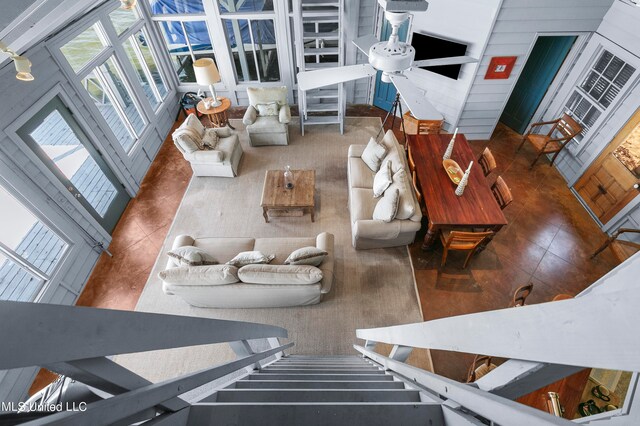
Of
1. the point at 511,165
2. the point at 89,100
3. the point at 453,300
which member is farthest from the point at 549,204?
the point at 89,100

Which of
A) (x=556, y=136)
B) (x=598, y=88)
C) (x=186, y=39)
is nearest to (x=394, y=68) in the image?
(x=598, y=88)

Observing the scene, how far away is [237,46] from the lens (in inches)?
246

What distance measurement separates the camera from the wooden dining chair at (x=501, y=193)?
398 centimetres

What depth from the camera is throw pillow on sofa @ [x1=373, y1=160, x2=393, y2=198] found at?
4143 mm

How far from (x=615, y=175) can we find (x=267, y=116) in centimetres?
558

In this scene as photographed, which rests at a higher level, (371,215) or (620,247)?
(371,215)

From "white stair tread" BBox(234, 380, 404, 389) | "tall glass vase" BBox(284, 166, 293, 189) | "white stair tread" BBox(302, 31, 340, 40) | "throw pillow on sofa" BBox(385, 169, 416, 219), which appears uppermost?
"white stair tread" BBox(234, 380, 404, 389)

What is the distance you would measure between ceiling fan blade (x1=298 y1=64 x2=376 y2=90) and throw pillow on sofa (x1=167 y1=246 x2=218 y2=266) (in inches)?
83.4

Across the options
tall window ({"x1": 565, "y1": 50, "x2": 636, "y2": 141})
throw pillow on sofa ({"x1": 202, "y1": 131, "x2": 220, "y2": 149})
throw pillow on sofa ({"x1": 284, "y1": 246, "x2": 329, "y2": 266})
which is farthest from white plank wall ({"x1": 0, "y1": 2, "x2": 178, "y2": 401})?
tall window ({"x1": 565, "y1": 50, "x2": 636, "y2": 141})

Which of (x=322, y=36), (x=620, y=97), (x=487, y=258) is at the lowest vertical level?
(x=487, y=258)

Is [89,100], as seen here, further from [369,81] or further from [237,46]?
[369,81]

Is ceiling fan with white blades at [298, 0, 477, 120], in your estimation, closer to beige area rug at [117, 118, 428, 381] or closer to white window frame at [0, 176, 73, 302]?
beige area rug at [117, 118, 428, 381]

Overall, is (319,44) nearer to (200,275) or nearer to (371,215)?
(371,215)

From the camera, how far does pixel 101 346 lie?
0.44 meters
